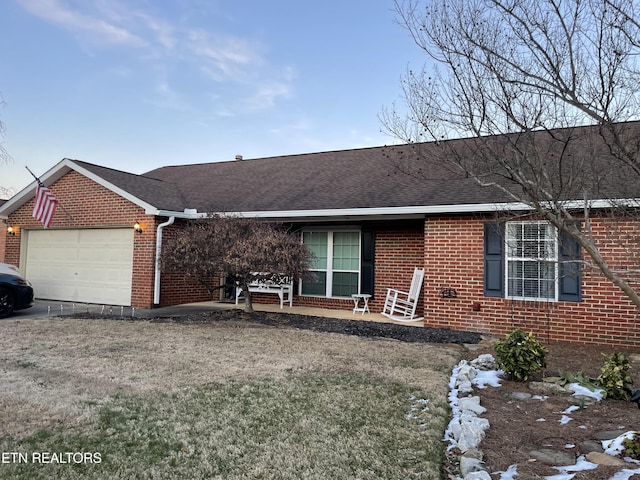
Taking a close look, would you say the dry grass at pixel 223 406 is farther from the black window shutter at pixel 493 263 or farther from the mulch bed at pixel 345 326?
the black window shutter at pixel 493 263

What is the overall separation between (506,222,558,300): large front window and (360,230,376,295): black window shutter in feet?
11.7

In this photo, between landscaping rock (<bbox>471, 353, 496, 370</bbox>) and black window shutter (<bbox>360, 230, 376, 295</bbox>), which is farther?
black window shutter (<bbox>360, 230, 376, 295</bbox>)

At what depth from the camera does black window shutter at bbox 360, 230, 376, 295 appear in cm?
1066

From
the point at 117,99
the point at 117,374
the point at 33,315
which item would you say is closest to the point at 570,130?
the point at 117,374

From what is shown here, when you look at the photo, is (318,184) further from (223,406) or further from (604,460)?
(604,460)

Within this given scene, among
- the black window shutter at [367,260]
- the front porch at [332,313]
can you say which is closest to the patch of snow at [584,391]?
the front porch at [332,313]

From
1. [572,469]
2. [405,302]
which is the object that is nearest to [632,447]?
[572,469]

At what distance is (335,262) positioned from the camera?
11070 millimetres

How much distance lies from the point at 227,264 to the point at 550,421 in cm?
596

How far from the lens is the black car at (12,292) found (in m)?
8.95

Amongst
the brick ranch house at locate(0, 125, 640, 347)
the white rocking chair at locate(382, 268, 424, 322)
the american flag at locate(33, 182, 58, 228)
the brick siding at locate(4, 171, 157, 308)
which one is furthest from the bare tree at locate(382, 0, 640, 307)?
the american flag at locate(33, 182, 58, 228)

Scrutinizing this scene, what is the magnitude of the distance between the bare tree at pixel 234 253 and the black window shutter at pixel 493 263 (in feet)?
11.6

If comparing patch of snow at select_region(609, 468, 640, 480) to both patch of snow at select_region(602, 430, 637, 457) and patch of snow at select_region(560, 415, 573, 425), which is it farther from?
patch of snow at select_region(560, 415, 573, 425)

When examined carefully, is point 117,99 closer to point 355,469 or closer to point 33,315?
point 33,315
